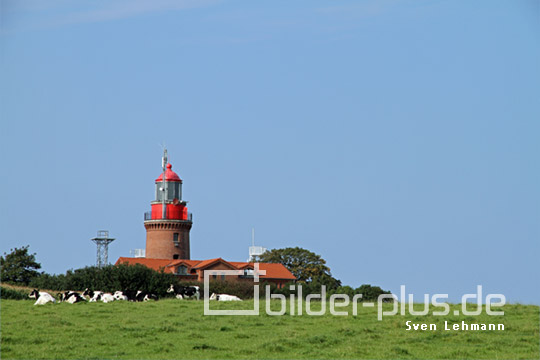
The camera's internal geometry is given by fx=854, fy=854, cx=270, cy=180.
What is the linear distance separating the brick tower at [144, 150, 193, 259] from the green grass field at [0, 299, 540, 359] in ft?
164

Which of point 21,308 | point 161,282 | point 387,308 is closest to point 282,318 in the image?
point 387,308

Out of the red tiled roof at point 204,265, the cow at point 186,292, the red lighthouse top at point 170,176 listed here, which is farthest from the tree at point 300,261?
the cow at point 186,292

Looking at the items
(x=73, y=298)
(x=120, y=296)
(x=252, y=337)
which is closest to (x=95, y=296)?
(x=120, y=296)

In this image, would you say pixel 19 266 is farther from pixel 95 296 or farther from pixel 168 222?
pixel 95 296

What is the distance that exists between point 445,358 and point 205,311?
10.3 metres

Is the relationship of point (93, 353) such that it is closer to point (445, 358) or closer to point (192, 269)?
point (445, 358)

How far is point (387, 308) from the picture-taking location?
93.1ft

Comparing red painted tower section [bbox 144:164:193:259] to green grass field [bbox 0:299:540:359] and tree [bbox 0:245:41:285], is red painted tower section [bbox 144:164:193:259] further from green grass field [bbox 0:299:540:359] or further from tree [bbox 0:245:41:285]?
green grass field [bbox 0:299:540:359]

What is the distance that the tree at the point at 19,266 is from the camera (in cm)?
6353

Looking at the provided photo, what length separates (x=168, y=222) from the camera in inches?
3044

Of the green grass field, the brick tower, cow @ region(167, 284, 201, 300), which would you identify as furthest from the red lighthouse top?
the green grass field

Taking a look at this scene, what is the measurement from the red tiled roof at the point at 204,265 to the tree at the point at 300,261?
123 inches

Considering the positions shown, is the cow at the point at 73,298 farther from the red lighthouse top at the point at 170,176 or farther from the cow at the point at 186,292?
the red lighthouse top at the point at 170,176

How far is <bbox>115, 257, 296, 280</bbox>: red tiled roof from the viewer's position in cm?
7482
